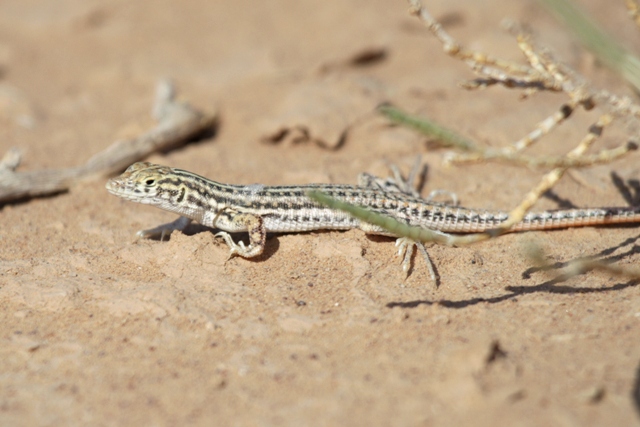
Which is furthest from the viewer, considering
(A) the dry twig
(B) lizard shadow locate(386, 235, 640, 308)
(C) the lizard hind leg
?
(A) the dry twig

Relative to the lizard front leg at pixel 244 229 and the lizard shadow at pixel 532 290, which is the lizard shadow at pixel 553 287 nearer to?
the lizard shadow at pixel 532 290

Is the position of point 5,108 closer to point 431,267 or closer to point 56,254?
point 56,254

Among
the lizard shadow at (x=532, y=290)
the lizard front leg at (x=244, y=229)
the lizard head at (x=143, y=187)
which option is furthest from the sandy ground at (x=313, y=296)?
the lizard head at (x=143, y=187)

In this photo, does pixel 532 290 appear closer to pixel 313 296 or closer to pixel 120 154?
pixel 313 296

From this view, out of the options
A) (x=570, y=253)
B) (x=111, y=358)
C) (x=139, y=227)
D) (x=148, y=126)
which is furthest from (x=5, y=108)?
(x=570, y=253)

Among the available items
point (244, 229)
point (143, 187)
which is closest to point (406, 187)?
point (244, 229)

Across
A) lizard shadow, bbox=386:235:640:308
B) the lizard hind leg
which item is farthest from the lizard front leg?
lizard shadow, bbox=386:235:640:308

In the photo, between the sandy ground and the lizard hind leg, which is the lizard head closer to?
the sandy ground

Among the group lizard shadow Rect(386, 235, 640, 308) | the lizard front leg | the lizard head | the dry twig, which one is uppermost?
lizard shadow Rect(386, 235, 640, 308)
